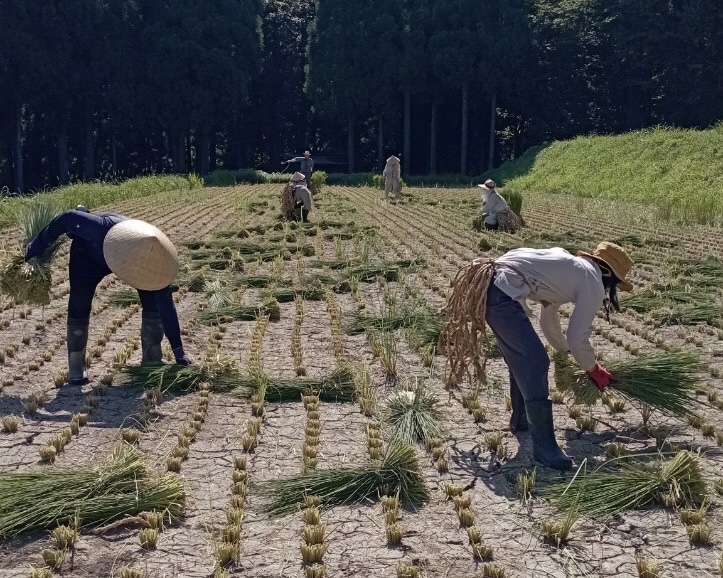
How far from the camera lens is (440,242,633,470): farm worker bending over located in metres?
3.86

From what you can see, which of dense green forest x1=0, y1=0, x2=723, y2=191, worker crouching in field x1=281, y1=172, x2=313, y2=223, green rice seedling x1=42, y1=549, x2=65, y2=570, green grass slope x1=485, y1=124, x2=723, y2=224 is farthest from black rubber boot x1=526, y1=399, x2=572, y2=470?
dense green forest x1=0, y1=0, x2=723, y2=191

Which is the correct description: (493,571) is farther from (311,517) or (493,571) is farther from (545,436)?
(545,436)

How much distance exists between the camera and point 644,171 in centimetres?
2197

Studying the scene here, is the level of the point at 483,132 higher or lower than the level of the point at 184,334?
higher

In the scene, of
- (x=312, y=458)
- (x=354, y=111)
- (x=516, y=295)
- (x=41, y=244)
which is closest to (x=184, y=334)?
(x=41, y=244)

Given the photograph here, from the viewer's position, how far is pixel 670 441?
166 inches

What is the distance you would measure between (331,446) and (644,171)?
19.7 meters

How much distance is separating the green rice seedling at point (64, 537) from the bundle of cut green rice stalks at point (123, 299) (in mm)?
4707

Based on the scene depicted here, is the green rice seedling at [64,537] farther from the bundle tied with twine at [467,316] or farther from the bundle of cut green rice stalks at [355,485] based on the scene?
the bundle tied with twine at [467,316]

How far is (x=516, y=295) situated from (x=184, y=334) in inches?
135

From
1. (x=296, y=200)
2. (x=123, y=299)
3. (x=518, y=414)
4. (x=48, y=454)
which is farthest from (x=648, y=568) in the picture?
(x=296, y=200)

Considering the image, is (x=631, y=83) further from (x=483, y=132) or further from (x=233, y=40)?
(x=233, y=40)

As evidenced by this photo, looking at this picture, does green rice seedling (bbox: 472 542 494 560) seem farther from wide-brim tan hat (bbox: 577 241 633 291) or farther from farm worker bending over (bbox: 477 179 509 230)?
farm worker bending over (bbox: 477 179 509 230)

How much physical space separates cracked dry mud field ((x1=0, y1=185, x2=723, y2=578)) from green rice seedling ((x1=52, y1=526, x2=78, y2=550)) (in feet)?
0.20
